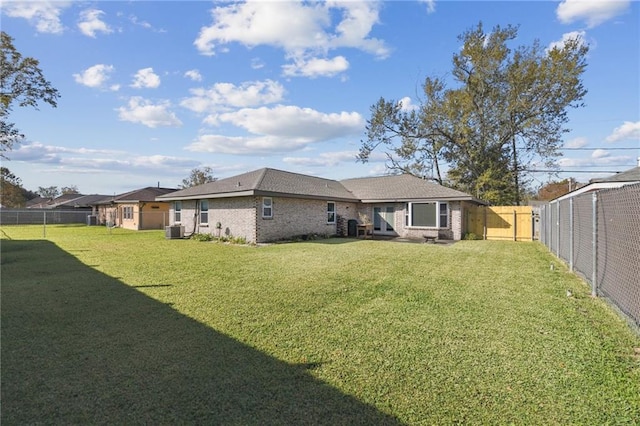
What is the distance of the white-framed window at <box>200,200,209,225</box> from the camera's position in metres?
18.1

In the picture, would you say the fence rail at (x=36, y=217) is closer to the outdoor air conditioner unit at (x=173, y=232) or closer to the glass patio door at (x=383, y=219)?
the outdoor air conditioner unit at (x=173, y=232)

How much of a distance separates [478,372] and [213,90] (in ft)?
53.1

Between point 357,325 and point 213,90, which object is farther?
point 213,90

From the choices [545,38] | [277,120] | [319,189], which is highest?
[545,38]

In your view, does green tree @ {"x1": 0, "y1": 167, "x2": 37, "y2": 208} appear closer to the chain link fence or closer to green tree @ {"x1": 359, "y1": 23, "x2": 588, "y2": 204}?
green tree @ {"x1": 359, "y1": 23, "x2": 588, "y2": 204}

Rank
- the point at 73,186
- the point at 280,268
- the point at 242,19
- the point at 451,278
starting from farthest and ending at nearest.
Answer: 1. the point at 73,186
2. the point at 242,19
3. the point at 280,268
4. the point at 451,278

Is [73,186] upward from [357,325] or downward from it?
upward

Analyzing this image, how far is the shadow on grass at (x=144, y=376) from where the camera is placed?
254cm

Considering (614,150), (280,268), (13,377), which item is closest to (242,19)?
(280,268)

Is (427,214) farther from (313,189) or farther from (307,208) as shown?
(307,208)

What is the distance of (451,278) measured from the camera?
7523 mm

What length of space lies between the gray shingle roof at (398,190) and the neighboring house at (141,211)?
52.2ft

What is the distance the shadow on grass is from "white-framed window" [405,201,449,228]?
617 inches

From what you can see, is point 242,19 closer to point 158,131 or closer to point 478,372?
point 478,372
